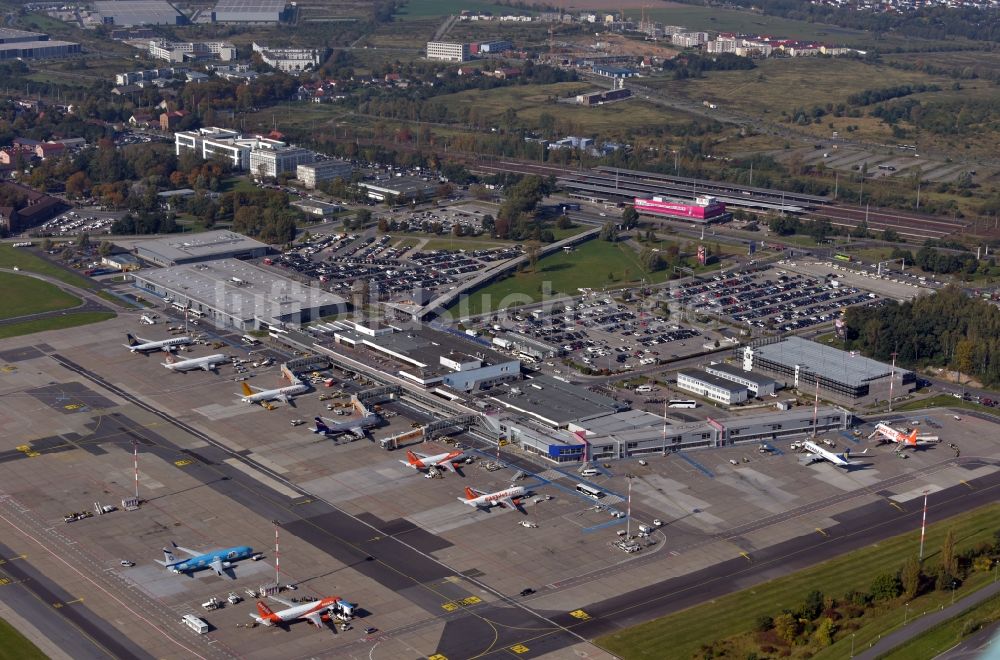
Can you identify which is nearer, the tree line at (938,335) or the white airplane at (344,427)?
the white airplane at (344,427)

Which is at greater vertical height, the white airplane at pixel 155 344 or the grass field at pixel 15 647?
the white airplane at pixel 155 344

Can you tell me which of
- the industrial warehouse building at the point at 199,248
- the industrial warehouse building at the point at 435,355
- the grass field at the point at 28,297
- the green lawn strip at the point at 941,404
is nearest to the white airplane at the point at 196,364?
the industrial warehouse building at the point at 435,355

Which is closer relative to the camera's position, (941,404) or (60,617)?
(60,617)

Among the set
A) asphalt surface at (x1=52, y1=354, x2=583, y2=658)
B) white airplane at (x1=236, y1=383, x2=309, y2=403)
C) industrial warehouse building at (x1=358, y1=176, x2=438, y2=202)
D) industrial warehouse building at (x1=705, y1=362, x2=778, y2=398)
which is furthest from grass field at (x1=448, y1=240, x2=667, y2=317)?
asphalt surface at (x1=52, y1=354, x2=583, y2=658)

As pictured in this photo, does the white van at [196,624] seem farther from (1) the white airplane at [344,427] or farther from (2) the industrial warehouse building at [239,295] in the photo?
(2) the industrial warehouse building at [239,295]

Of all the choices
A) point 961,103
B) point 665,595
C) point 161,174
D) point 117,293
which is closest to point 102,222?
point 161,174

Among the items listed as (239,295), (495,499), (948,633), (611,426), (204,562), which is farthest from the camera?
(239,295)

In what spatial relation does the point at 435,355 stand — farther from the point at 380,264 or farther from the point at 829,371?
the point at 380,264

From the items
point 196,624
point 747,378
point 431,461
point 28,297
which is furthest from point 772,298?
point 196,624

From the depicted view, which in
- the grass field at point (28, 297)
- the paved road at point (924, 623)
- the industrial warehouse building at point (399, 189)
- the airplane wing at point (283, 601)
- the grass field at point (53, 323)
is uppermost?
the industrial warehouse building at point (399, 189)
